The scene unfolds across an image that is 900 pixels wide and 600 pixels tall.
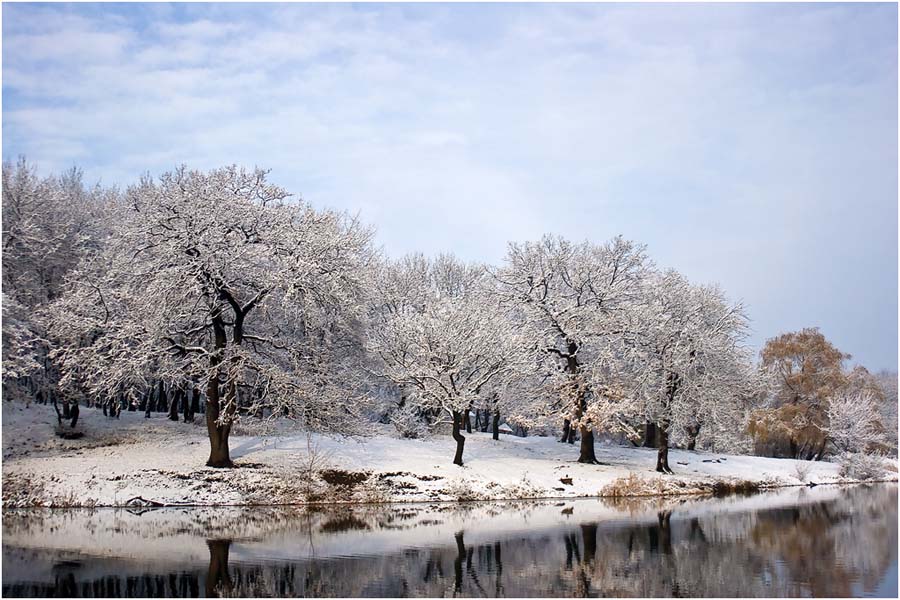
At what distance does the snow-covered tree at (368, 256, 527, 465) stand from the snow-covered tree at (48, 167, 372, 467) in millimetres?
5329

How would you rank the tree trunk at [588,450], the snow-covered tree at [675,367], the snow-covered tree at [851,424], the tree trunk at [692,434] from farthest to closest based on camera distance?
the snow-covered tree at [851,424] → the tree trunk at [692,434] → the tree trunk at [588,450] → the snow-covered tree at [675,367]

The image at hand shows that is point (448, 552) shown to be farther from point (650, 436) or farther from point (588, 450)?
point (650, 436)

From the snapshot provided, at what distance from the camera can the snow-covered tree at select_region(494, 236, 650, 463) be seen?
142ft

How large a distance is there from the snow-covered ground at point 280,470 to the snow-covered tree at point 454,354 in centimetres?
309

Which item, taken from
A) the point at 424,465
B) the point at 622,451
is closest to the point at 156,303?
the point at 424,465

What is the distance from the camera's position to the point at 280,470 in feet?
113

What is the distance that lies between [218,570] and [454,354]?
22641mm

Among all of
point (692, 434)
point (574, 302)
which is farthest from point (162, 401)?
point (692, 434)

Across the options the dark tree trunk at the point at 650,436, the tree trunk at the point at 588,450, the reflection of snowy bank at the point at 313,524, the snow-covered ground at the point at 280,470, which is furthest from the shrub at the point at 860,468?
the tree trunk at the point at 588,450

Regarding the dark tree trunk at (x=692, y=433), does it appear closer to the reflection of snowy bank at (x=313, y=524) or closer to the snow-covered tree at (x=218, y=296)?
the reflection of snowy bank at (x=313, y=524)

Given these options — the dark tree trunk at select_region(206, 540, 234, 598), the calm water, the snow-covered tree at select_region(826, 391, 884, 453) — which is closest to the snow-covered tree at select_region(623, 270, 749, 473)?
the calm water

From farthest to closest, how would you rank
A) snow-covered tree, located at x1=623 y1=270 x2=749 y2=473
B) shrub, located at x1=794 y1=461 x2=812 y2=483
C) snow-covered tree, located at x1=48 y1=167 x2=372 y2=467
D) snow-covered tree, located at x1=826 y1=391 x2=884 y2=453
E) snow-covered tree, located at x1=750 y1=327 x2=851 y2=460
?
1. snow-covered tree, located at x1=750 y1=327 x2=851 y2=460
2. snow-covered tree, located at x1=826 y1=391 x2=884 y2=453
3. shrub, located at x1=794 y1=461 x2=812 y2=483
4. snow-covered tree, located at x1=623 y1=270 x2=749 y2=473
5. snow-covered tree, located at x1=48 y1=167 x2=372 y2=467

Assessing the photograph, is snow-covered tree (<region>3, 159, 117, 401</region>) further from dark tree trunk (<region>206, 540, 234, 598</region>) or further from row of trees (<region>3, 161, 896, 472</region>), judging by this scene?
dark tree trunk (<region>206, 540, 234, 598</region>)

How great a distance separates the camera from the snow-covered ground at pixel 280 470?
31.3 m
